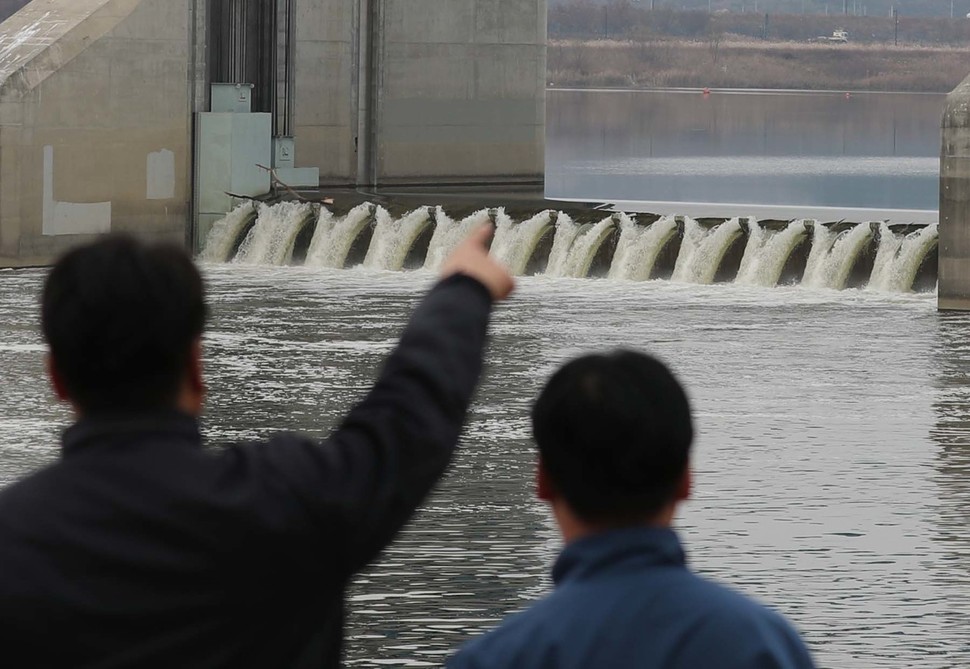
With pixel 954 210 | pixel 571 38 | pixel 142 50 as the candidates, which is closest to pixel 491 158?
pixel 142 50

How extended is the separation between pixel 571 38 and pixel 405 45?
124 meters

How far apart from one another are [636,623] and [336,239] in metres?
26.2

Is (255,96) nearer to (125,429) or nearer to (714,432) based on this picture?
(714,432)

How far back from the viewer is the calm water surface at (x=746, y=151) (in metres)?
49.1

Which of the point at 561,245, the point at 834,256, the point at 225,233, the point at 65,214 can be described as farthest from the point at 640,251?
the point at 65,214

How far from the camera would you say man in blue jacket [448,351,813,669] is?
2322 millimetres

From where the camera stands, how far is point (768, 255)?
25.2 metres

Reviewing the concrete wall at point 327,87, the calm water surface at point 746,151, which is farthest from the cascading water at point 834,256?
the calm water surface at point 746,151

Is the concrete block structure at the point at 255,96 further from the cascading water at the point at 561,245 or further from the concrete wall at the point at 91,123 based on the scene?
the cascading water at the point at 561,245

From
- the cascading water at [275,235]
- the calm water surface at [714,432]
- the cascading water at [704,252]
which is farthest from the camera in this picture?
the cascading water at [275,235]

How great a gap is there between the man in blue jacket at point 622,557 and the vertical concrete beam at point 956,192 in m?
19.1

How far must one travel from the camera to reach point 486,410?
1454 cm

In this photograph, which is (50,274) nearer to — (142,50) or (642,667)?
(642,667)

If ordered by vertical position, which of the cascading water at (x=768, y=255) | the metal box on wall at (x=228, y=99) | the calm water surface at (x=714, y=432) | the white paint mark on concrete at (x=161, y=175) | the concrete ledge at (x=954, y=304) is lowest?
the calm water surface at (x=714, y=432)
